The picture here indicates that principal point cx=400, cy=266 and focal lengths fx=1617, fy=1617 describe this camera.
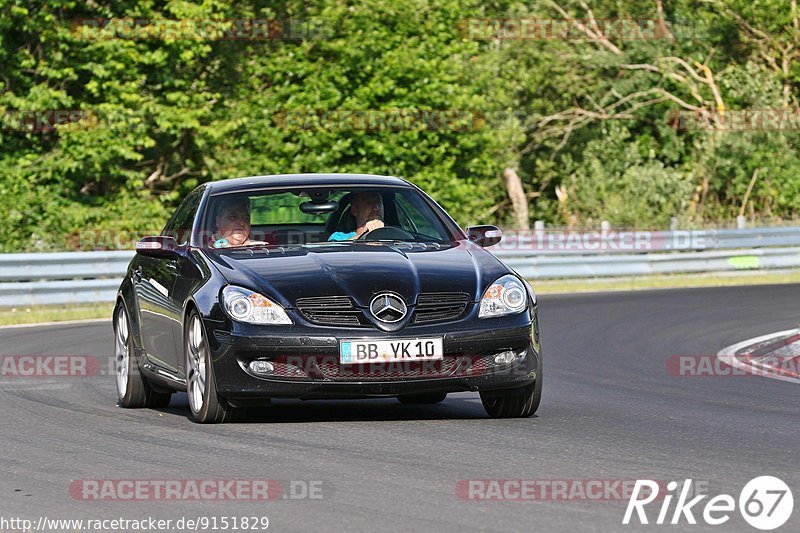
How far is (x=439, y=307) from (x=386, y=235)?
1.43m

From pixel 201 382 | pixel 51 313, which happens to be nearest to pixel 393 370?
pixel 201 382

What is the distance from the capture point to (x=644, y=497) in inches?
251

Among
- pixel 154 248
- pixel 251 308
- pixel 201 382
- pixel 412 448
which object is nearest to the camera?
pixel 412 448

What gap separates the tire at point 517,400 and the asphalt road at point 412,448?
120 millimetres

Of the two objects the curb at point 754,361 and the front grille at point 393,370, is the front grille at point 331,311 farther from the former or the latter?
the curb at point 754,361

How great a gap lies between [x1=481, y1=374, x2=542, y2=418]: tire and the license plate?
871mm

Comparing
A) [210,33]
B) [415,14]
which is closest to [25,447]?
[210,33]

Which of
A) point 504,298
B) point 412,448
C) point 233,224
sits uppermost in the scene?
point 233,224

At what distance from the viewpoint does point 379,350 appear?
8.65 meters

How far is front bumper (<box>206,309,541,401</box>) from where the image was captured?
866 centimetres

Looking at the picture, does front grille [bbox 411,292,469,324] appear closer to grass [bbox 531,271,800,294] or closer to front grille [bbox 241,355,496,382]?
front grille [bbox 241,355,496,382]

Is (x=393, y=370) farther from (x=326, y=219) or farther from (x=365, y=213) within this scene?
(x=326, y=219)

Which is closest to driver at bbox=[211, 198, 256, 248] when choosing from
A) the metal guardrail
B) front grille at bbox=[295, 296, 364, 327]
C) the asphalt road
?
the asphalt road

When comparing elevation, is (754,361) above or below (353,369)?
below
